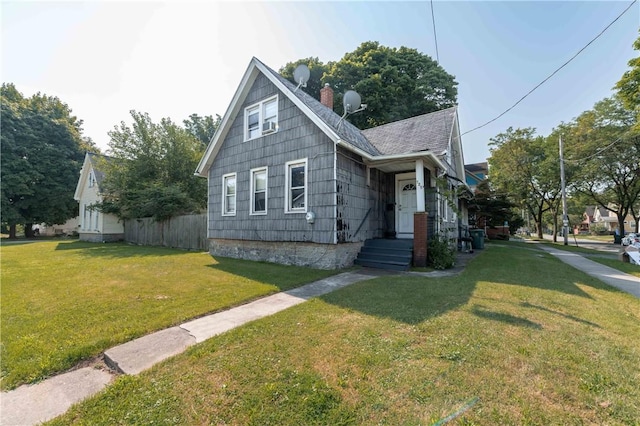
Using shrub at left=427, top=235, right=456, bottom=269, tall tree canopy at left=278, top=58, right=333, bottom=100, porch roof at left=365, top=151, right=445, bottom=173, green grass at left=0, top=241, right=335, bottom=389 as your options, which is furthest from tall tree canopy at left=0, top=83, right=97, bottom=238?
shrub at left=427, top=235, right=456, bottom=269

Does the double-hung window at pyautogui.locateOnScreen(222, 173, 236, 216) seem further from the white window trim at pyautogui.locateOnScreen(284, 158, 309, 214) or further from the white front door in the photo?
the white front door

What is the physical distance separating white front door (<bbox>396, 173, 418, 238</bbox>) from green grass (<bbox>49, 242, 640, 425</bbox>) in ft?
21.2

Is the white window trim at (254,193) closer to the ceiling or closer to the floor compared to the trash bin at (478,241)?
closer to the ceiling

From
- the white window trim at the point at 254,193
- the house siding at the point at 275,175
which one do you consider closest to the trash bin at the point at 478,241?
the house siding at the point at 275,175

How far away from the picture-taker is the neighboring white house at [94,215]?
67.3ft

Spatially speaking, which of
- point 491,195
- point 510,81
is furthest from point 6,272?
point 491,195

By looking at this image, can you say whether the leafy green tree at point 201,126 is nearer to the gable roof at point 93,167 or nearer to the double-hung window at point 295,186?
the gable roof at point 93,167

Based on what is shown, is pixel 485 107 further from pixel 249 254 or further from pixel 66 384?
pixel 66 384

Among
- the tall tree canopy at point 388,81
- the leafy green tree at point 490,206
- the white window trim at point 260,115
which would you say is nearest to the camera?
the white window trim at point 260,115

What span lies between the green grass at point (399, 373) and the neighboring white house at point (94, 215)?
22.0 m

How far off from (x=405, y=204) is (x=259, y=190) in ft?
19.1

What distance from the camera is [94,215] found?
2147cm

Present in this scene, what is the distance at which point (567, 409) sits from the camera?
2182mm

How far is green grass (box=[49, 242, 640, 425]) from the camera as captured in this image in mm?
2209
